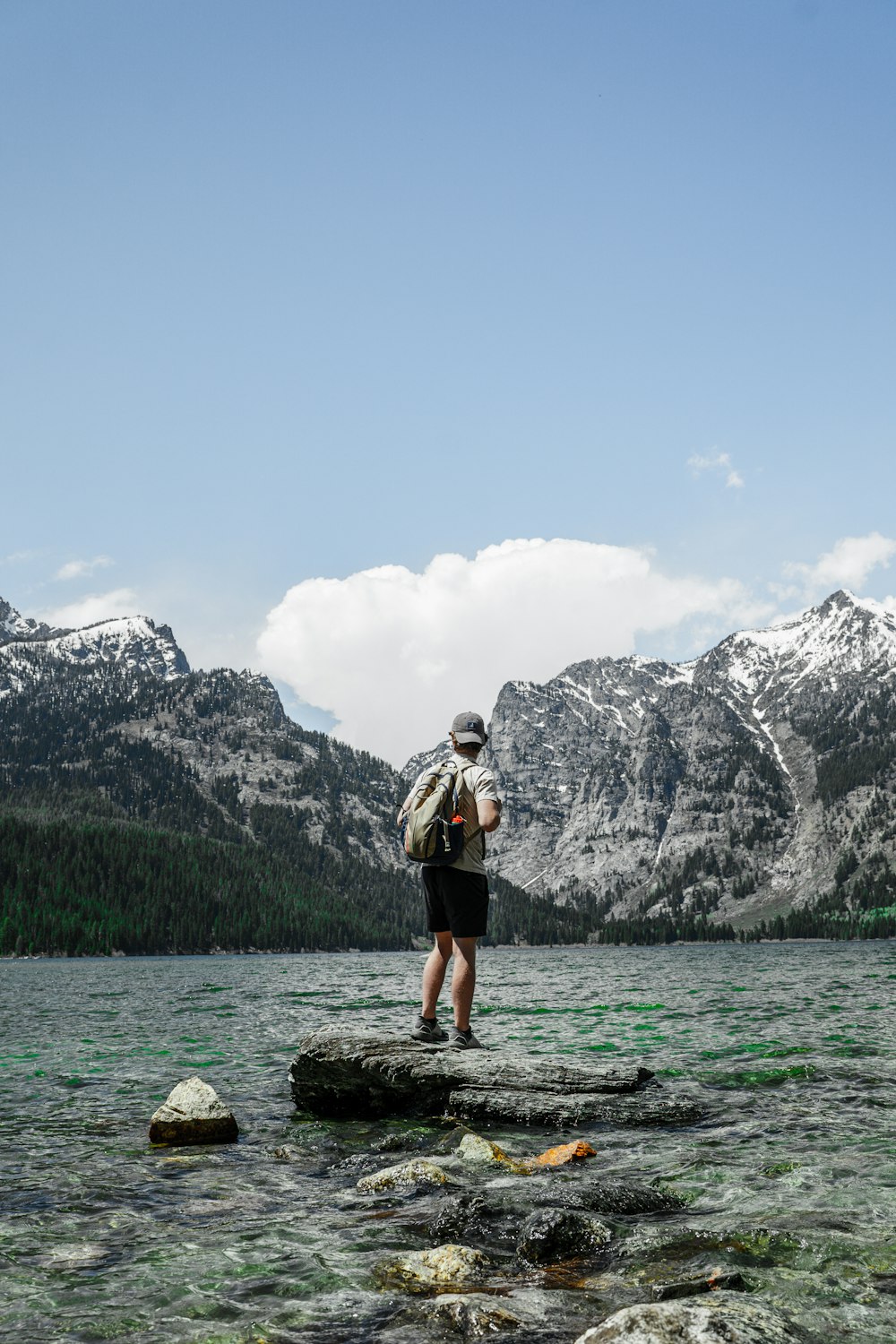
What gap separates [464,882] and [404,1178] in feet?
14.2

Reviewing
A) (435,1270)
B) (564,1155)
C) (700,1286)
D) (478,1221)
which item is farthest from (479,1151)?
(700,1286)

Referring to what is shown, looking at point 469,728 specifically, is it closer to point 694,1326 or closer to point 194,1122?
point 194,1122

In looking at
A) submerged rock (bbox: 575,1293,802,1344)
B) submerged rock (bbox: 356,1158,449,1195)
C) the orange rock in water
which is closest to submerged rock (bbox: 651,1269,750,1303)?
submerged rock (bbox: 575,1293,802,1344)

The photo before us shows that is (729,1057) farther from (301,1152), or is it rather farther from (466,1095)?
(301,1152)

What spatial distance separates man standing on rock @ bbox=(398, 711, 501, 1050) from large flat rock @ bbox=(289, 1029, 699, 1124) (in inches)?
37.1

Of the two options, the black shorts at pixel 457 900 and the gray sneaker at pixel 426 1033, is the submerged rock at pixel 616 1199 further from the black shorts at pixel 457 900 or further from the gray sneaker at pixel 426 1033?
the gray sneaker at pixel 426 1033

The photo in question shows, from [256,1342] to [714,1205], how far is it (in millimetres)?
4554

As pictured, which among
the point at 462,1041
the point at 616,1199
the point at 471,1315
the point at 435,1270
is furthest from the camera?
the point at 462,1041

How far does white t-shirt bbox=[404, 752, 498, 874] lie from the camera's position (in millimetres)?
12656

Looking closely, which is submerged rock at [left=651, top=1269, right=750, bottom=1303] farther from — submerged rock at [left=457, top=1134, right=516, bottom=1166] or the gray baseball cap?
the gray baseball cap

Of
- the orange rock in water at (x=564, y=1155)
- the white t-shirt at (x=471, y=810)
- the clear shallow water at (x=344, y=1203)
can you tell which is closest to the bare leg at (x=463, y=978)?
the white t-shirt at (x=471, y=810)

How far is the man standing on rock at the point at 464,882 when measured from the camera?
12516mm

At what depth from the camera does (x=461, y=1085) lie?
1283cm

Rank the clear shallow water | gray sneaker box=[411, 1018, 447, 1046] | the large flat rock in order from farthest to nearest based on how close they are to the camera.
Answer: gray sneaker box=[411, 1018, 447, 1046]
the large flat rock
the clear shallow water
